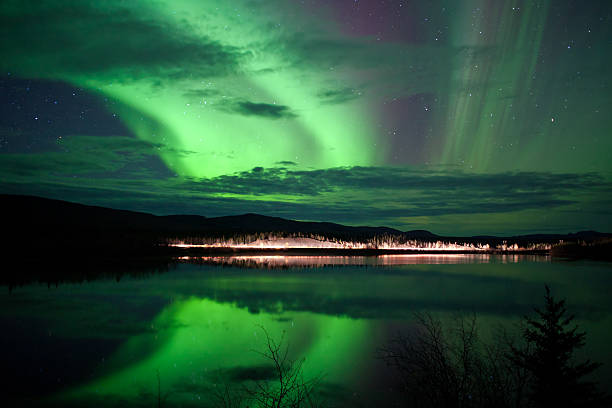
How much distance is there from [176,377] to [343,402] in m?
5.02

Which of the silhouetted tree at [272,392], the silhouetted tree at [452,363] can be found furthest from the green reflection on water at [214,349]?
the silhouetted tree at [452,363]

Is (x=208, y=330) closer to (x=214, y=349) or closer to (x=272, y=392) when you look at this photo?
(x=214, y=349)

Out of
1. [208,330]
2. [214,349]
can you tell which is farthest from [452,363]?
[208,330]

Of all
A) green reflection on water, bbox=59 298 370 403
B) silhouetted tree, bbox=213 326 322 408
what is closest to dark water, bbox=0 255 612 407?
green reflection on water, bbox=59 298 370 403

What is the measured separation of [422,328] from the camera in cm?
1962

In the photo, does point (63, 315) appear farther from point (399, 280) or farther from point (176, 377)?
point (399, 280)

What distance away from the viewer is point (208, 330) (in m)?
19.4

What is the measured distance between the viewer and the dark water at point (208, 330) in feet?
39.3

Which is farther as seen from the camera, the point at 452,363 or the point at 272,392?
the point at 452,363

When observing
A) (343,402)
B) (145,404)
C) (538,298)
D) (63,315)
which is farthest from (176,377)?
(538,298)

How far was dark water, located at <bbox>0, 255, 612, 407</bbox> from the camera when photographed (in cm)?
1199

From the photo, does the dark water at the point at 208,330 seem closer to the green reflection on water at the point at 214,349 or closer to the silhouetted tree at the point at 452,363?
the green reflection on water at the point at 214,349

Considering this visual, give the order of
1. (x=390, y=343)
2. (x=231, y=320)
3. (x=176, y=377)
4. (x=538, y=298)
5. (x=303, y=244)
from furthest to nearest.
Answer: (x=303, y=244)
(x=538, y=298)
(x=231, y=320)
(x=390, y=343)
(x=176, y=377)

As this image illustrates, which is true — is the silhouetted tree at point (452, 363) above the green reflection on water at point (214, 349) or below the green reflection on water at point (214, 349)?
above
